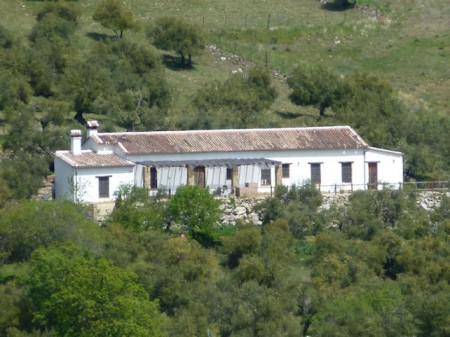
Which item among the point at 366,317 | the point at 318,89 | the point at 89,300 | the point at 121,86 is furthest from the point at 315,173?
the point at 89,300

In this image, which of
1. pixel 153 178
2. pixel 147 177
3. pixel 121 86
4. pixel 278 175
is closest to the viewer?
pixel 147 177

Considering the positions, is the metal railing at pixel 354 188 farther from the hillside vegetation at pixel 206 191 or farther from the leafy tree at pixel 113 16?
the leafy tree at pixel 113 16

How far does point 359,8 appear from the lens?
11444 centimetres

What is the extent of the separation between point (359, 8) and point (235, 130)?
35404mm

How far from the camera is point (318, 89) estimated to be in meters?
93.4

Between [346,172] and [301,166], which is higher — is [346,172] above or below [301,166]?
below

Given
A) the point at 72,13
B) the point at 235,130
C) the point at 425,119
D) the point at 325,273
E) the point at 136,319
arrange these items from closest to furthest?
the point at 136,319 → the point at 325,273 → the point at 235,130 → the point at 425,119 → the point at 72,13

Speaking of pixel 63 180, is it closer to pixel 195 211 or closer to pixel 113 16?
pixel 195 211

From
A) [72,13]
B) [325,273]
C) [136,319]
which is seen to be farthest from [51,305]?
[72,13]

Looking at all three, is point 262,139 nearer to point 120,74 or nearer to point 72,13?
point 120,74

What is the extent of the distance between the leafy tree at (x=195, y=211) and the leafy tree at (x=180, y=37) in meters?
25.5

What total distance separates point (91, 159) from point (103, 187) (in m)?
1.35

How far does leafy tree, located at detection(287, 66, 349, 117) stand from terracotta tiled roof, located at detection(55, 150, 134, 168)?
1855cm

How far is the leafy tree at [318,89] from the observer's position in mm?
93312
